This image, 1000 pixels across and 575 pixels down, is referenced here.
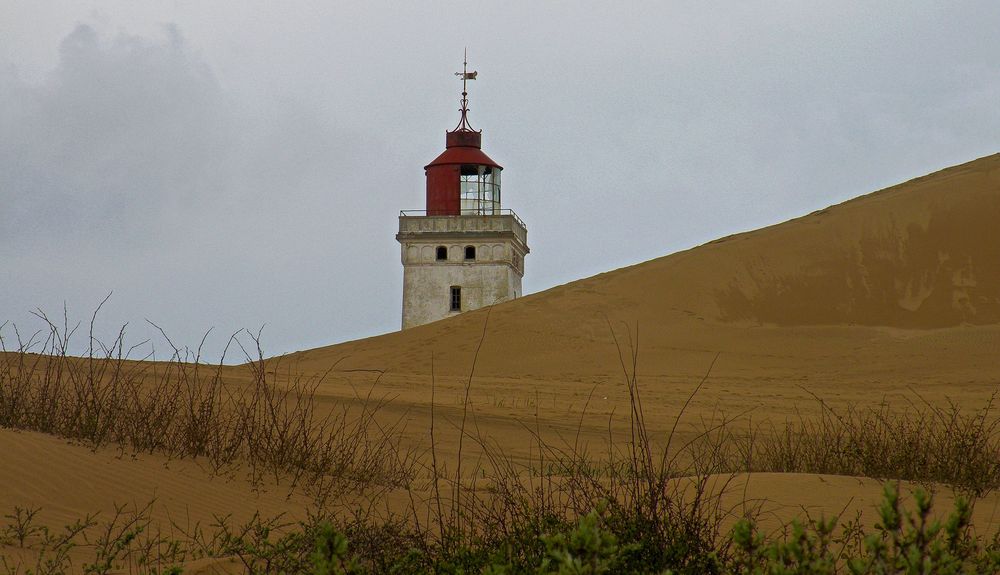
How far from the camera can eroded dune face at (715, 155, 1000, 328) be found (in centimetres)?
2502

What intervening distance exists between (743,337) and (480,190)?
24.5 m

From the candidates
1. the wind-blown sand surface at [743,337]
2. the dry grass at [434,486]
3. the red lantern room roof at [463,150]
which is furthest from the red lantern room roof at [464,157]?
the dry grass at [434,486]

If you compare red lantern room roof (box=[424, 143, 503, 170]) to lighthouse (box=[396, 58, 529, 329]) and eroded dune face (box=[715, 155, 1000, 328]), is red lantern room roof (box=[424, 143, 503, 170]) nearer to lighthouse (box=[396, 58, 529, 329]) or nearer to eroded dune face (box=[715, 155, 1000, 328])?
lighthouse (box=[396, 58, 529, 329])

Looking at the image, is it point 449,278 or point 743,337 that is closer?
point 743,337

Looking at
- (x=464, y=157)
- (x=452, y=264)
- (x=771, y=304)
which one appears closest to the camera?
(x=771, y=304)

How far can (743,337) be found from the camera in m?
24.1

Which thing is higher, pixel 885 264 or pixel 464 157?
pixel 464 157

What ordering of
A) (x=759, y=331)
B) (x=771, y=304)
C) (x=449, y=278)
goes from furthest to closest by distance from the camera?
(x=449, y=278), (x=771, y=304), (x=759, y=331)

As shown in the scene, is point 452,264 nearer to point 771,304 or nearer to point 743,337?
point 771,304

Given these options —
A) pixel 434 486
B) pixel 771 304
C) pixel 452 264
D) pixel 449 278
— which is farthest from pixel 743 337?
pixel 452 264

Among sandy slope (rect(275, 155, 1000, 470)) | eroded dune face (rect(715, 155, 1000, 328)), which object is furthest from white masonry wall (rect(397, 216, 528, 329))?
eroded dune face (rect(715, 155, 1000, 328))

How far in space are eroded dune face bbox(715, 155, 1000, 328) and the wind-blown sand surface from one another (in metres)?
0.05

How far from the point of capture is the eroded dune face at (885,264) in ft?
82.1

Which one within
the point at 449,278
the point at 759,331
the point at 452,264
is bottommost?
the point at 759,331
